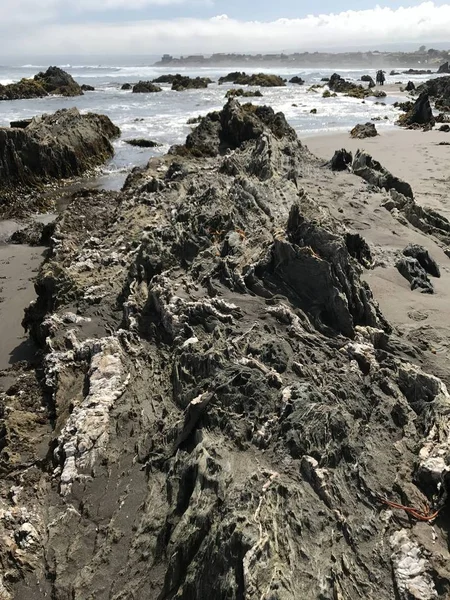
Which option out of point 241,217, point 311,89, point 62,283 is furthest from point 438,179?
point 311,89

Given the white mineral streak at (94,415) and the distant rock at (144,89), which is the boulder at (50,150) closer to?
the white mineral streak at (94,415)

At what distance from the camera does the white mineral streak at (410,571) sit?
125 inches

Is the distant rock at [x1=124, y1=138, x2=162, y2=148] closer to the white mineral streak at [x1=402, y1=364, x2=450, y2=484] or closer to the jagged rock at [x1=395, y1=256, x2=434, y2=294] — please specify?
the jagged rock at [x1=395, y1=256, x2=434, y2=294]

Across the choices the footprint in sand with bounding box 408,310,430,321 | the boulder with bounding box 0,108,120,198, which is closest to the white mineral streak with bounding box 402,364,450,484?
the footprint in sand with bounding box 408,310,430,321

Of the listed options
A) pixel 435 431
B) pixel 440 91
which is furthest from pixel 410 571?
pixel 440 91

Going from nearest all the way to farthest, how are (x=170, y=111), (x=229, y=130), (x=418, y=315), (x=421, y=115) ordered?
1. (x=418, y=315)
2. (x=229, y=130)
3. (x=421, y=115)
4. (x=170, y=111)

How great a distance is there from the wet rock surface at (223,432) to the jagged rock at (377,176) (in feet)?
19.1

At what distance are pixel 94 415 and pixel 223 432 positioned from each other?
59.6 inches

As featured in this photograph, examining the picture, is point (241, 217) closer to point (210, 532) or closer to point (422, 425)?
point (422, 425)

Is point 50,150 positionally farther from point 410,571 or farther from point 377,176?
point 410,571

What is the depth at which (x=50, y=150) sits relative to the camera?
17719mm

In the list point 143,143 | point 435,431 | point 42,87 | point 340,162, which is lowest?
point 435,431

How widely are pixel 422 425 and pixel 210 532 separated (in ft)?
7.66

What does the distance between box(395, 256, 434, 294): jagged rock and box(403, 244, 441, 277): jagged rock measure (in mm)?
175
